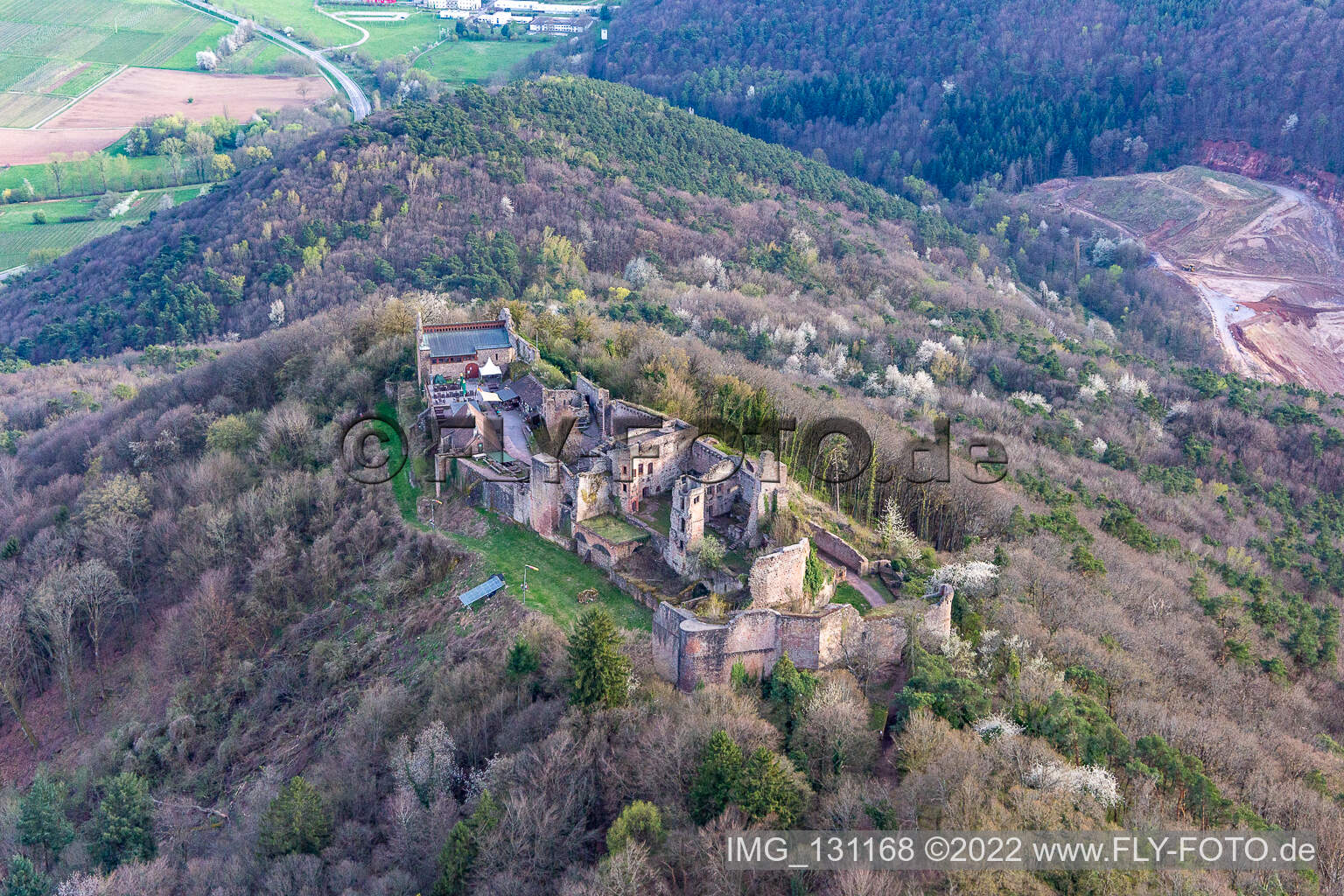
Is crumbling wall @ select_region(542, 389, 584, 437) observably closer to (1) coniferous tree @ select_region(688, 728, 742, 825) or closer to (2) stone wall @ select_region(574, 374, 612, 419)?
(2) stone wall @ select_region(574, 374, 612, 419)

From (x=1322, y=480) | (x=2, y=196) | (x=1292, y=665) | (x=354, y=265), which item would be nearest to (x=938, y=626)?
(x=1292, y=665)

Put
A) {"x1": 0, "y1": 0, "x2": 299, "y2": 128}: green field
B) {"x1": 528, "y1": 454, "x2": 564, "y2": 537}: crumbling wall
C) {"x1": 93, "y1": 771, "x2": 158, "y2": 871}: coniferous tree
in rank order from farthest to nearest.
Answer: {"x1": 0, "y1": 0, "x2": 299, "y2": 128}: green field < {"x1": 528, "y1": 454, "x2": 564, "y2": 537}: crumbling wall < {"x1": 93, "y1": 771, "x2": 158, "y2": 871}: coniferous tree

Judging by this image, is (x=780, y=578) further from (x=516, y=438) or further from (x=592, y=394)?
(x=516, y=438)

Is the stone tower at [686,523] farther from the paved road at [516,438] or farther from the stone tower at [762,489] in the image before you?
the paved road at [516,438]

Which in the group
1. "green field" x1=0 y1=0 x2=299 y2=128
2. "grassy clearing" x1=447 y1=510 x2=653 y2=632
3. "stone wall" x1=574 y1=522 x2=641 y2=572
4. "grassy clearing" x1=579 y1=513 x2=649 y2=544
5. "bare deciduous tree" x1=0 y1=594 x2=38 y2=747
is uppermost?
"grassy clearing" x1=579 y1=513 x2=649 y2=544

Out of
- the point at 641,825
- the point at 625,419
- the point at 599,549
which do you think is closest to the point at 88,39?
the point at 625,419

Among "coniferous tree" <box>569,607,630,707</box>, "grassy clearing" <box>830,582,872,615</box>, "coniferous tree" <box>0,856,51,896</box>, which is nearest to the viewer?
"coniferous tree" <box>569,607,630,707</box>

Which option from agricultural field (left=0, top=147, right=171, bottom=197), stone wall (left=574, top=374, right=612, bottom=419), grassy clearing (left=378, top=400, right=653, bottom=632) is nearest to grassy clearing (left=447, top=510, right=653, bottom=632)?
grassy clearing (left=378, top=400, right=653, bottom=632)

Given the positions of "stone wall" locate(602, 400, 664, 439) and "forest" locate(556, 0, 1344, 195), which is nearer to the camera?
"stone wall" locate(602, 400, 664, 439)
